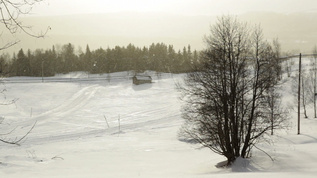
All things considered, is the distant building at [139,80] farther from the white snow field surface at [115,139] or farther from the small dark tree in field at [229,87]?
the small dark tree in field at [229,87]

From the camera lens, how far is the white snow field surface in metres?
15.8

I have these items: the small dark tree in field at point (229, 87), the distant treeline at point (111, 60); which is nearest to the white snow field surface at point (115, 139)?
the small dark tree in field at point (229, 87)

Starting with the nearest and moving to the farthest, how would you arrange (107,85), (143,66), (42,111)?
(42,111) < (107,85) < (143,66)

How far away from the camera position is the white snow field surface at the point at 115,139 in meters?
15.8

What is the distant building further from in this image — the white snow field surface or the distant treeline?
the distant treeline

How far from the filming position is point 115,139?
34.7 metres

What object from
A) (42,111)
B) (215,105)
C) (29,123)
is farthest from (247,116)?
(42,111)

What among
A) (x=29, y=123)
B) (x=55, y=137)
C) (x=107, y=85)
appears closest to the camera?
(x=55, y=137)

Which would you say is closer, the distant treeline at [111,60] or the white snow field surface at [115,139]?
the white snow field surface at [115,139]

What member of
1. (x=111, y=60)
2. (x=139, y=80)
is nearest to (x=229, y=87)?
(x=139, y=80)

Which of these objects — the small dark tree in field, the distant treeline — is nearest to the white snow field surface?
the small dark tree in field

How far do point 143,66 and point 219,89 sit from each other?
98.6 m

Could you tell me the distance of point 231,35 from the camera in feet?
58.2

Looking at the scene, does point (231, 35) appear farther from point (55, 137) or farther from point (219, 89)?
point (55, 137)
